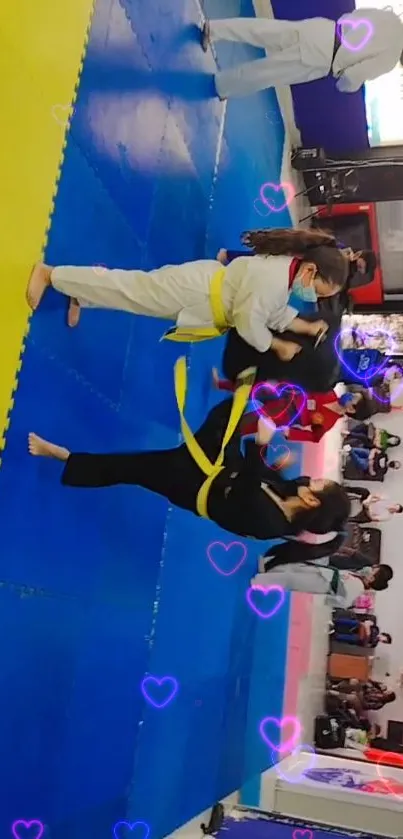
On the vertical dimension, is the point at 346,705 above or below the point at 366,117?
below

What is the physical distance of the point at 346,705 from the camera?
22.6ft

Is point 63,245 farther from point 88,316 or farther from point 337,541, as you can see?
point 337,541

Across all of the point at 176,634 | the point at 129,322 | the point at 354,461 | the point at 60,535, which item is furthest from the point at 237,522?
the point at 354,461

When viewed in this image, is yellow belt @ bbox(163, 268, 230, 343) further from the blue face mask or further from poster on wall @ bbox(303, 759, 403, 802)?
poster on wall @ bbox(303, 759, 403, 802)

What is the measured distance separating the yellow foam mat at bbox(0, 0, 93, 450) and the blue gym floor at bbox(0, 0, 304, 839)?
0.09 metres

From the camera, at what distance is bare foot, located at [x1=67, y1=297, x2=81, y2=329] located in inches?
117

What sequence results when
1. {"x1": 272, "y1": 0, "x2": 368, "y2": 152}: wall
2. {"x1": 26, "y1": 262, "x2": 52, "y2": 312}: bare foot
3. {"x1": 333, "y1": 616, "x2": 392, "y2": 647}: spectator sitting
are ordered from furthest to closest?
{"x1": 333, "y1": 616, "x2": 392, "y2": 647}: spectator sitting, {"x1": 272, "y1": 0, "x2": 368, "y2": 152}: wall, {"x1": 26, "y1": 262, "x2": 52, "y2": 312}: bare foot

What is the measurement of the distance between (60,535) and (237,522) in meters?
0.68
